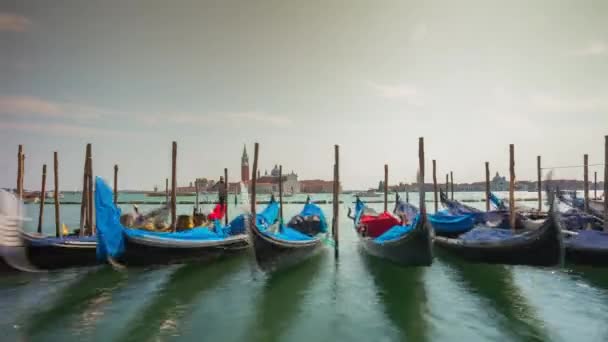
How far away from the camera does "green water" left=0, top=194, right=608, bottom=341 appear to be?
17.1 feet

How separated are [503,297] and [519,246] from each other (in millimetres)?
1108

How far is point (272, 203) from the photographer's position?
1342 cm

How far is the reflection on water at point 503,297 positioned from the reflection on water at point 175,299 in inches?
203

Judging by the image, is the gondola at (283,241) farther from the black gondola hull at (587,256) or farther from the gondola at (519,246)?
the black gondola hull at (587,256)

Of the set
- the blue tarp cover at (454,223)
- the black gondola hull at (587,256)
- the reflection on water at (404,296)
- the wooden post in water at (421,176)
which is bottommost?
the reflection on water at (404,296)

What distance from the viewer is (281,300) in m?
6.71

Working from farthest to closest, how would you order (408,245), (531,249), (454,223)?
(454,223) → (408,245) → (531,249)

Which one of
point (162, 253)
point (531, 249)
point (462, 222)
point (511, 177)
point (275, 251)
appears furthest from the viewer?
point (462, 222)

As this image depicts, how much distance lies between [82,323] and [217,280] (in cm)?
311

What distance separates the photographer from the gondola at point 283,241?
7.20 m

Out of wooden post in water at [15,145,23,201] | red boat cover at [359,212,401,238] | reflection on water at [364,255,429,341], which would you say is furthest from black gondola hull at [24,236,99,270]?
red boat cover at [359,212,401,238]

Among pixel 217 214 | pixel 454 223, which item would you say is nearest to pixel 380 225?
pixel 454 223

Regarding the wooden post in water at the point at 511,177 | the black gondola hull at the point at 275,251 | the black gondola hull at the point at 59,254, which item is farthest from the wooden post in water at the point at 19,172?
the wooden post in water at the point at 511,177

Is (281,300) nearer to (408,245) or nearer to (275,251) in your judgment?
(275,251)
